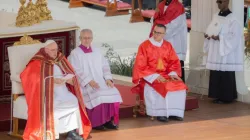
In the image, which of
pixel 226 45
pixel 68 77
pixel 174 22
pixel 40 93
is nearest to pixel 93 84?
pixel 68 77

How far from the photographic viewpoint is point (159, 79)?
10734 millimetres

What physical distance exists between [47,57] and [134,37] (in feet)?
23.2

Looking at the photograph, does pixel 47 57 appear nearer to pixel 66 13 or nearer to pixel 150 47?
pixel 150 47

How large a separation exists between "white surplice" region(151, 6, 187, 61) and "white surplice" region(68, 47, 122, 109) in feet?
7.30

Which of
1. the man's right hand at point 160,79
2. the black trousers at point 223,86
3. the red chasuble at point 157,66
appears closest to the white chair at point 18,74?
the red chasuble at point 157,66

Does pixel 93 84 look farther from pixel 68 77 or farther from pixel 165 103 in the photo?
pixel 165 103

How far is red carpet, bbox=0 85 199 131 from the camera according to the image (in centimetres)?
1014

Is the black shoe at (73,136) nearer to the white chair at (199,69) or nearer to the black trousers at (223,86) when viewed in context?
the black trousers at (223,86)

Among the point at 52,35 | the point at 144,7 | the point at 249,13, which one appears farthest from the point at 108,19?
the point at 52,35

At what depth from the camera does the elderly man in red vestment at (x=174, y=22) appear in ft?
40.5

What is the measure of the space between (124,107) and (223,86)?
163cm

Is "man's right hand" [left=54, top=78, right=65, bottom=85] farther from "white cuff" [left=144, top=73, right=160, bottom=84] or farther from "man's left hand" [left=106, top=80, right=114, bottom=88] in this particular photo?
"white cuff" [left=144, top=73, right=160, bottom=84]

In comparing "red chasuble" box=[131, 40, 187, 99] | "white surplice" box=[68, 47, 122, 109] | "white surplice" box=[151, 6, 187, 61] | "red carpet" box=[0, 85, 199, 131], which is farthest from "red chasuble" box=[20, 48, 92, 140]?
"white surplice" box=[151, 6, 187, 61]

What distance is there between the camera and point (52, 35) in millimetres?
11055
